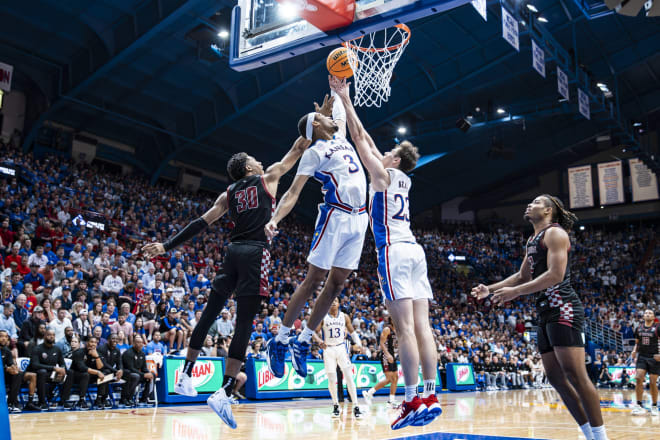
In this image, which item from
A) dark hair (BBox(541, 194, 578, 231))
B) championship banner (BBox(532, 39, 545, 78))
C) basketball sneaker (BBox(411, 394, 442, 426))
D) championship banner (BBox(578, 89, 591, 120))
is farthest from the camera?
championship banner (BBox(578, 89, 591, 120))

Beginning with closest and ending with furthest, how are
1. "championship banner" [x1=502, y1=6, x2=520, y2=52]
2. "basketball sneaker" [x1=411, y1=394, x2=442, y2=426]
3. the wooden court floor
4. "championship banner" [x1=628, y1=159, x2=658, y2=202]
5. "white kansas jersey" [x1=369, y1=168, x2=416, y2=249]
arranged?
"basketball sneaker" [x1=411, y1=394, x2=442, y2=426], "white kansas jersey" [x1=369, y1=168, x2=416, y2=249], the wooden court floor, "championship banner" [x1=502, y1=6, x2=520, y2=52], "championship banner" [x1=628, y1=159, x2=658, y2=202]

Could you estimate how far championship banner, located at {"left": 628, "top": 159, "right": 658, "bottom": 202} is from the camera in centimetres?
3491

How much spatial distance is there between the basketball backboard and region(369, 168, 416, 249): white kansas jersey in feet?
6.78

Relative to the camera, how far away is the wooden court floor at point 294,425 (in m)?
7.44

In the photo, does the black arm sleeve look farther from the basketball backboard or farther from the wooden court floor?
the wooden court floor

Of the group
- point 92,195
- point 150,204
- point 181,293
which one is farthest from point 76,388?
point 150,204

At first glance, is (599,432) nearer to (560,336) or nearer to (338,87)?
(560,336)

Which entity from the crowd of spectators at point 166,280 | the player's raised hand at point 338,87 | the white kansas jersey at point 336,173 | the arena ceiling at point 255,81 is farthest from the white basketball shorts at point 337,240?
the arena ceiling at point 255,81

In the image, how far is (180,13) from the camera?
60.5 ft

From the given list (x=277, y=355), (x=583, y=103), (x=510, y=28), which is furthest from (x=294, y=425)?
(x=583, y=103)

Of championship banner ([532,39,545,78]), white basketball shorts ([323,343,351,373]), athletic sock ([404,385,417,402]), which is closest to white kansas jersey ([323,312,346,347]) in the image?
white basketball shorts ([323,343,351,373])

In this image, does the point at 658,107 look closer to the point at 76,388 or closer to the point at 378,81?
the point at 378,81

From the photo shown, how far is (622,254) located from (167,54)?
97.6ft

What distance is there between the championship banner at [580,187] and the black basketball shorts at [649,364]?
26.9m
